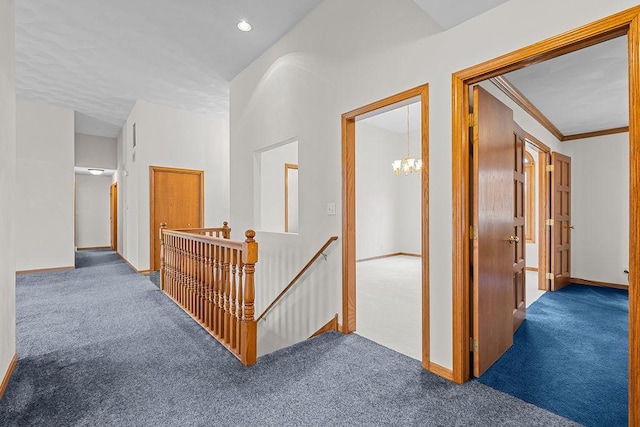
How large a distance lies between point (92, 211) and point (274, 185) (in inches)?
310

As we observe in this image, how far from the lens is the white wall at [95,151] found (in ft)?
26.5

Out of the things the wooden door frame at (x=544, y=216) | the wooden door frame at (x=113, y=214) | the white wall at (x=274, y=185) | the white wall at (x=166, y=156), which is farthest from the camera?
the wooden door frame at (x=113, y=214)

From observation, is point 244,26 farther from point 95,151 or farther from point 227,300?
point 95,151

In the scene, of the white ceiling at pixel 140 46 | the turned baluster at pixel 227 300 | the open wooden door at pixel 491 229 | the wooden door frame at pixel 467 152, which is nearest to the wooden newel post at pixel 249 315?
the turned baluster at pixel 227 300

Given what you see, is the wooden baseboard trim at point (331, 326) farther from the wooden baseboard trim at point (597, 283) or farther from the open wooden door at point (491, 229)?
the wooden baseboard trim at point (597, 283)

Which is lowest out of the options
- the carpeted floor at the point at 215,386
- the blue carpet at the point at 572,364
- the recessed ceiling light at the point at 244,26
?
the blue carpet at the point at 572,364

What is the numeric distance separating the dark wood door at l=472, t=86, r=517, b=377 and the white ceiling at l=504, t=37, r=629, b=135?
92 centimetres

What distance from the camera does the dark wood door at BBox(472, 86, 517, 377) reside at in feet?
6.97

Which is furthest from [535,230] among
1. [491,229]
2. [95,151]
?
[95,151]

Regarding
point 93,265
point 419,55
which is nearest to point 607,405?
point 419,55

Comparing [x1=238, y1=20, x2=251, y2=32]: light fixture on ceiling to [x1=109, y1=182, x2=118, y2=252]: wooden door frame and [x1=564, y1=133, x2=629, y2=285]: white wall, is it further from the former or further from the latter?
[x1=109, y1=182, x2=118, y2=252]: wooden door frame

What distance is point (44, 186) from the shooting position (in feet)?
19.6

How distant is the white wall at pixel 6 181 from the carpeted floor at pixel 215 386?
338 millimetres

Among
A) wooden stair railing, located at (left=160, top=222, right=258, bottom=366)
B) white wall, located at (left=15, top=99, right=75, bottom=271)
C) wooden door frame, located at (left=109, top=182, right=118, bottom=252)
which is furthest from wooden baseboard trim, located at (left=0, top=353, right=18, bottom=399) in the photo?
wooden door frame, located at (left=109, top=182, right=118, bottom=252)
